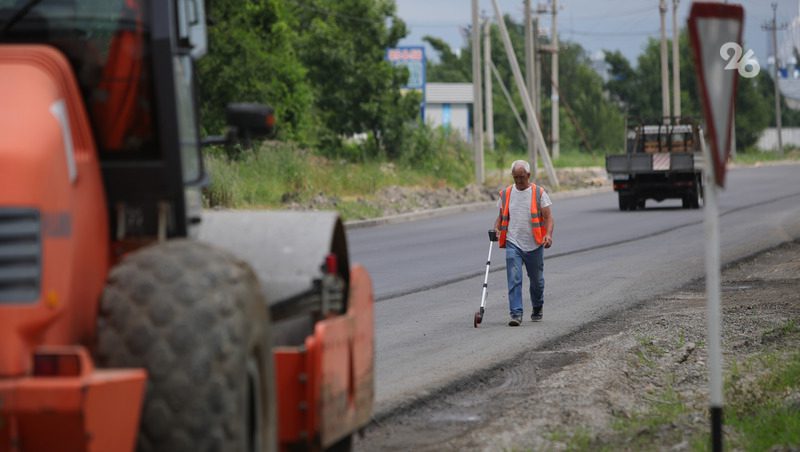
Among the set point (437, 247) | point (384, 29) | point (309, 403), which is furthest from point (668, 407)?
point (384, 29)

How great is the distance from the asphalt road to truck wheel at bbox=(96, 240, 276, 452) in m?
4.97

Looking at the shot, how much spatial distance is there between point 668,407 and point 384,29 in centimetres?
5085

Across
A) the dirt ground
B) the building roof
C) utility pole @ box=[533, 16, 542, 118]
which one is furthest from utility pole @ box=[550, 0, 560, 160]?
Result: the dirt ground

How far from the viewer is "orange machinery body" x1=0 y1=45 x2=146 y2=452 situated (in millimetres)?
4672

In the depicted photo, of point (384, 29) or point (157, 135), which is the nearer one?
point (157, 135)

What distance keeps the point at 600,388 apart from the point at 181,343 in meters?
6.49

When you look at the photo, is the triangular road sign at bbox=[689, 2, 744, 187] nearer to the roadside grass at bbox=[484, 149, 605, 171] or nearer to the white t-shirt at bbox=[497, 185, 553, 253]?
the white t-shirt at bbox=[497, 185, 553, 253]

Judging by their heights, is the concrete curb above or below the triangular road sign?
below

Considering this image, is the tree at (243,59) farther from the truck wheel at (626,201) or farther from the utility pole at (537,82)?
the utility pole at (537,82)

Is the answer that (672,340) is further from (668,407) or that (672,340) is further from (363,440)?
(363,440)

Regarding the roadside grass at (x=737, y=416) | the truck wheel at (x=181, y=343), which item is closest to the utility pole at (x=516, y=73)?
the roadside grass at (x=737, y=416)

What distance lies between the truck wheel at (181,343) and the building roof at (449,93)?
13401 cm

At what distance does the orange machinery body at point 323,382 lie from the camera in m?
6.21

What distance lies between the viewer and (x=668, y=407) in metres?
10.2
